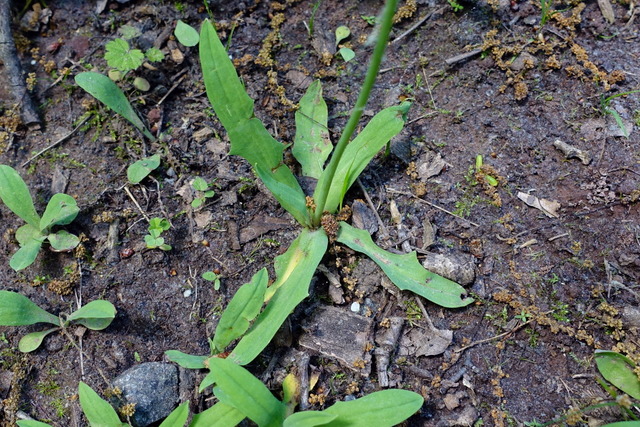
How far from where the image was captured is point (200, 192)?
2566mm

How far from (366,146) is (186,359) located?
4.15 ft

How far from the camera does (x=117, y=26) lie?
2994mm

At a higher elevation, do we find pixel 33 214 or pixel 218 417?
pixel 33 214

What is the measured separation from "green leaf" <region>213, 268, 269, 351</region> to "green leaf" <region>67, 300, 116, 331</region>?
499 millimetres

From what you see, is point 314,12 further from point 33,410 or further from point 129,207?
point 33,410

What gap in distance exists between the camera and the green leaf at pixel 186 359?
201 cm

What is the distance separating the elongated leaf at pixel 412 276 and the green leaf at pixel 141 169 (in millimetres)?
1070

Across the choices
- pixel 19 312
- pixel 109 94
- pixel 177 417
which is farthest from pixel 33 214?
pixel 177 417

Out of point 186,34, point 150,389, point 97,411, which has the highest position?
point 186,34

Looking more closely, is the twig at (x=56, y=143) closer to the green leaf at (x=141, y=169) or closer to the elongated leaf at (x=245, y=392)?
the green leaf at (x=141, y=169)

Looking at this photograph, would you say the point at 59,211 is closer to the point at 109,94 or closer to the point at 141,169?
the point at 141,169

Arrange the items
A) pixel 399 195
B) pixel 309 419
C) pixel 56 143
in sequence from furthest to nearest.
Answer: pixel 56 143
pixel 399 195
pixel 309 419

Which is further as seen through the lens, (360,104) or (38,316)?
(38,316)

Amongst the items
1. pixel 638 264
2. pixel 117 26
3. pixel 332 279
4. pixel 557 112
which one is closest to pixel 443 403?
pixel 332 279
